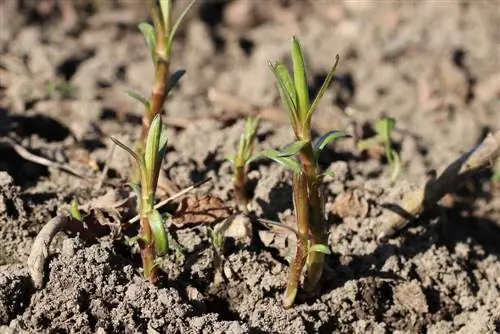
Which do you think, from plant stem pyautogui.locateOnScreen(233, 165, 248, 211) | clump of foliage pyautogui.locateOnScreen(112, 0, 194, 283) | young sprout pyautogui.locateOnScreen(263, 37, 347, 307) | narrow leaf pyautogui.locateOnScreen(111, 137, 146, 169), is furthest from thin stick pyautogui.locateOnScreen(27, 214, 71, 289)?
young sprout pyautogui.locateOnScreen(263, 37, 347, 307)

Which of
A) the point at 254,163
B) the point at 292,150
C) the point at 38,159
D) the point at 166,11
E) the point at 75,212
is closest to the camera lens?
the point at 292,150

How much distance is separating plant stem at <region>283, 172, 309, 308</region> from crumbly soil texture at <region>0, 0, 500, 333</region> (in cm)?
11

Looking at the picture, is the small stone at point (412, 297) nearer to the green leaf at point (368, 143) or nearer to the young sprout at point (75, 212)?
the green leaf at point (368, 143)

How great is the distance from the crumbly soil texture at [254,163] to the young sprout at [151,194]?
138mm

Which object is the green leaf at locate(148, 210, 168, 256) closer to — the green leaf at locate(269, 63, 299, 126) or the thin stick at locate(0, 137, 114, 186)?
the green leaf at locate(269, 63, 299, 126)

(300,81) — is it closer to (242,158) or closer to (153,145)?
(153,145)

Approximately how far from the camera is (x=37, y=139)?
3043 mm

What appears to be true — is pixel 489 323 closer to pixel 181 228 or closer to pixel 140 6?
pixel 181 228

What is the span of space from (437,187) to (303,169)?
76cm

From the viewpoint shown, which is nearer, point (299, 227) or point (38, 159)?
point (299, 227)

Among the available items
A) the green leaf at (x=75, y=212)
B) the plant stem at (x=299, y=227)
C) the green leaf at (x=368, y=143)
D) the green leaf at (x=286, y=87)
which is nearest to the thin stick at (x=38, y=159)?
the green leaf at (x=75, y=212)

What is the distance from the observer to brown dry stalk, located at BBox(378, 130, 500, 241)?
102 inches

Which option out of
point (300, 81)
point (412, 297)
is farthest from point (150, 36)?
point (412, 297)

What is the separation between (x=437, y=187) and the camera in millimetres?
2631
